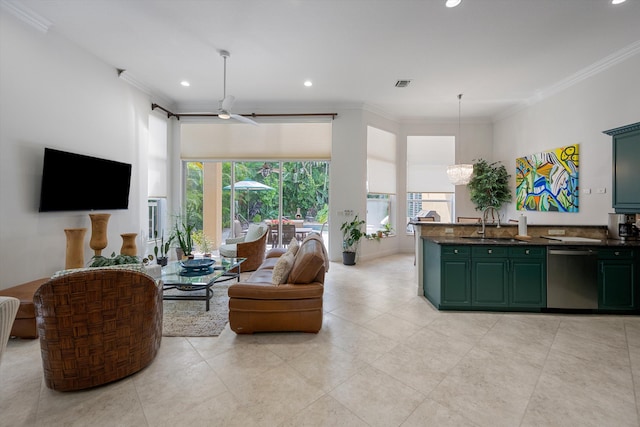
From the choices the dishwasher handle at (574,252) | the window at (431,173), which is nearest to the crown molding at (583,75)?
the window at (431,173)

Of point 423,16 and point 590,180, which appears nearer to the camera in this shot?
point 423,16

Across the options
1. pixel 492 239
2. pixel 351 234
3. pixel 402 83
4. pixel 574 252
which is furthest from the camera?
pixel 351 234

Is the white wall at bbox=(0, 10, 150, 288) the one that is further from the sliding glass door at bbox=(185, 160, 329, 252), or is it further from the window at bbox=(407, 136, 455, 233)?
the window at bbox=(407, 136, 455, 233)

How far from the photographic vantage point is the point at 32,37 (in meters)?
3.24

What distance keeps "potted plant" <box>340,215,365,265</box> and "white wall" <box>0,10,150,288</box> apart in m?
4.16

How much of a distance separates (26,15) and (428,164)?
7.37 meters

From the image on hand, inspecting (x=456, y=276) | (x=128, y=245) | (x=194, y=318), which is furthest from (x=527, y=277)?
(x=128, y=245)

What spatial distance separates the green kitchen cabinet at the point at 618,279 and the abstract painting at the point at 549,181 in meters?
1.63

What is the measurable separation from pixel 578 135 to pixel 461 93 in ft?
6.69

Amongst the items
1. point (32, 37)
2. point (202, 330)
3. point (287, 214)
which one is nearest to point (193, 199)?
point (287, 214)

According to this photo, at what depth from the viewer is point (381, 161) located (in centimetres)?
656

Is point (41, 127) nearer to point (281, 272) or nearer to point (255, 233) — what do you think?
point (255, 233)

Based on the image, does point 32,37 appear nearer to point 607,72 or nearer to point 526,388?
point 526,388

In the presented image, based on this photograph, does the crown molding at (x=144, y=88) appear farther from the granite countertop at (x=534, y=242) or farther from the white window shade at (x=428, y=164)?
the white window shade at (x=428, y=164)
